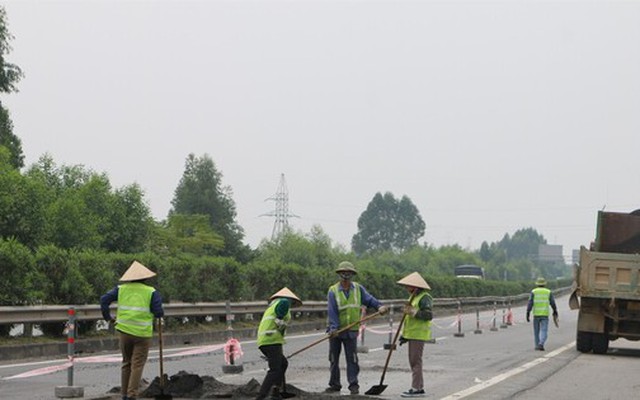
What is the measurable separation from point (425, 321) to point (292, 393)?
2219 mm

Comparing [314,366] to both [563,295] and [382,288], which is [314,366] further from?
[563,295]

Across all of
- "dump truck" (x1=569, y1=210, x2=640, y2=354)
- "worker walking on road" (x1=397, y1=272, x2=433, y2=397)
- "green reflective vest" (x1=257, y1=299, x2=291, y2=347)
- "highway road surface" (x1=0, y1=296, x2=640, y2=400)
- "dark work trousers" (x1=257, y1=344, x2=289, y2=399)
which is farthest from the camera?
"dump truck" (x1=569, y1=210, x2=640, y2=354)

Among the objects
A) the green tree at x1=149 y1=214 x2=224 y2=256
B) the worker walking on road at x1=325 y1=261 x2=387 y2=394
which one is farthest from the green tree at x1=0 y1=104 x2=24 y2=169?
the worker walking on road at x1=325 y1=261 x2=387 y2=394

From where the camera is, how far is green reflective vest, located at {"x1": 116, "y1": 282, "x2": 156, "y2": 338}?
41.8 ft

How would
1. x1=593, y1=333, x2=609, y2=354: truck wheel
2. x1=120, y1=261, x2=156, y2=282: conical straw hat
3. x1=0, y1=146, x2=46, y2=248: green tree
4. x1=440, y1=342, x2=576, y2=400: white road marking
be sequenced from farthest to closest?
x1=0, y1=146, x2=46, y2=248: green tree, x1=593, y1=333, x2=609, y2=354: truck wheel, x1=440, y1=342, x2=576, y2=400: white road marking, x1=120, y1=261, x2=156, y2=282: conical straw hat

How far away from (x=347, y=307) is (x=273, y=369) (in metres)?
2.21

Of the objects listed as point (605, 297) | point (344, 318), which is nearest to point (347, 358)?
point (344, 318)

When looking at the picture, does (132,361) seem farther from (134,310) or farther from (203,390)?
(203,390)

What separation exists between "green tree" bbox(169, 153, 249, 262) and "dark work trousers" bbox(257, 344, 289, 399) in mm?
97956

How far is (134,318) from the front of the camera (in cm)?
1275

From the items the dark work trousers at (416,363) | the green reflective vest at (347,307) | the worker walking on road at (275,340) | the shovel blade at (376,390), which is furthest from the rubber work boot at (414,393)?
the worker walking on road at (275,340)

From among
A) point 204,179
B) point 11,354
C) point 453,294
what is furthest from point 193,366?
point 204,179

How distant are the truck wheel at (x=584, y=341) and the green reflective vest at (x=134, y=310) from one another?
14411mm

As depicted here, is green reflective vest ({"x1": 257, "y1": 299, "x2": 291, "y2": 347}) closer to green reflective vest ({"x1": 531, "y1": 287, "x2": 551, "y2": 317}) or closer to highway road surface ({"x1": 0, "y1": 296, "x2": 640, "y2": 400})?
highway road surface ({"x1": 0, "y1": 296, "x2": 640, "y2": 400})
